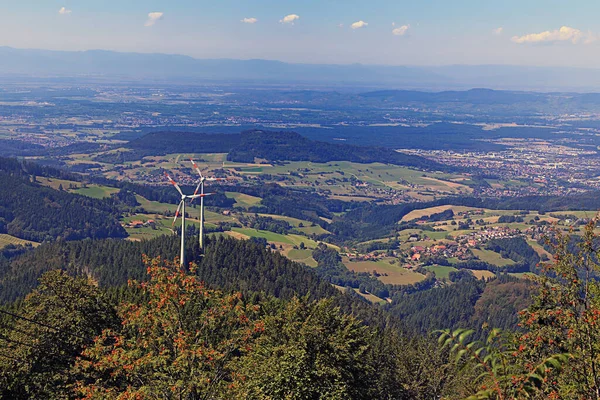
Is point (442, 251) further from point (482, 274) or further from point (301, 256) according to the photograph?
point (301, 256)

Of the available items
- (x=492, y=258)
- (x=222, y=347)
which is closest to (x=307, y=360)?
(x=222, y=347)

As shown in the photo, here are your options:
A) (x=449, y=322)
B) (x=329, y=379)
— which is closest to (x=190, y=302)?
(x=329, y=379)

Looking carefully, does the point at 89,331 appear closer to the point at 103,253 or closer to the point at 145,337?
the point at 145,337

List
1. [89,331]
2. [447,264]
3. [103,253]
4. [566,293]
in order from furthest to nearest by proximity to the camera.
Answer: [447,264]
[103,253]
[89,331]
[566,293]

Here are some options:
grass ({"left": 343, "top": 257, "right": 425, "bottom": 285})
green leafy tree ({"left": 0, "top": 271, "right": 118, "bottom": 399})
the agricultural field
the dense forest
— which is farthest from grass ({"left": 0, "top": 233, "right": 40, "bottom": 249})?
the dense forest

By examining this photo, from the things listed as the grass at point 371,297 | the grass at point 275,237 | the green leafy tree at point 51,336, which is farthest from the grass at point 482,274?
the green leafy tree at point 51,336
